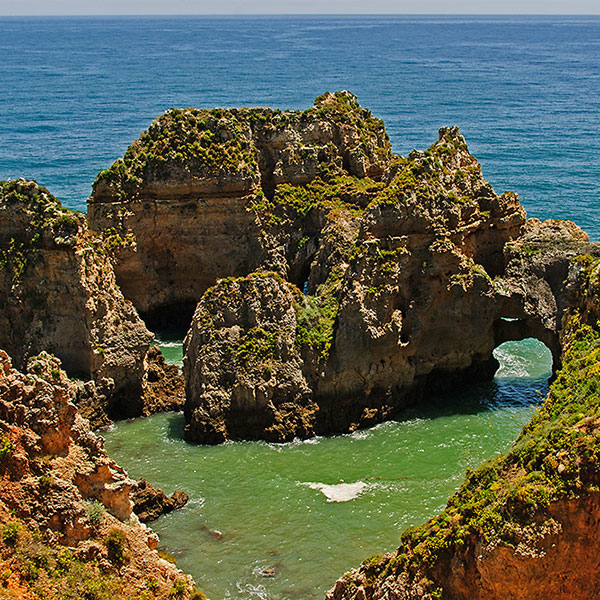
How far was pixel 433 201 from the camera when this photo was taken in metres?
38.8

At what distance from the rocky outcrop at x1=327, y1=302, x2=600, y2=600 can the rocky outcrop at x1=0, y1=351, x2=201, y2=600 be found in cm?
544

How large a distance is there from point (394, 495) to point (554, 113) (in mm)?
91261

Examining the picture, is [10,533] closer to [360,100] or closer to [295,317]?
[295,317]

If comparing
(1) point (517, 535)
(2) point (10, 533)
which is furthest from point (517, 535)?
(2) point (10, 533)

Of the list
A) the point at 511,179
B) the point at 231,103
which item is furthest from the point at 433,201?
the point at 231,103

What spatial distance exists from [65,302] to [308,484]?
1283cm

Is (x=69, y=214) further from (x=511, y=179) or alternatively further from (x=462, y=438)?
(x=511, y=179)

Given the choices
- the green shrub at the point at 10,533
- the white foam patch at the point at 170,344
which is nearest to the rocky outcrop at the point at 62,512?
the green shrub at the point at 10,533

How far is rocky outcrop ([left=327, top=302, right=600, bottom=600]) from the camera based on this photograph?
19.5 metres

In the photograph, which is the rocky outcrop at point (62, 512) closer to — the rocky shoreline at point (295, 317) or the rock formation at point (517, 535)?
the rocky shoreline at point (295, 317)

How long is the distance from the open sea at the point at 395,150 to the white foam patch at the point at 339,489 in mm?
67

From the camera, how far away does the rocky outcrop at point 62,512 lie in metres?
19.2

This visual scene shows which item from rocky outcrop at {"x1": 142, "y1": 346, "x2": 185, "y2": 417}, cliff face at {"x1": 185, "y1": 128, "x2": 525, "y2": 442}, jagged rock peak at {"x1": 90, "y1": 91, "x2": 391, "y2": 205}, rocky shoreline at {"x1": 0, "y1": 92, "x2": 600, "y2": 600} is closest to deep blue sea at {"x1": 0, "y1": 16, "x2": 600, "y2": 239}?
jagged rock peak at {"x1": 90, "y1": 91, "x2": 391, "y2": 205}

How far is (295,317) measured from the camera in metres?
38.0
